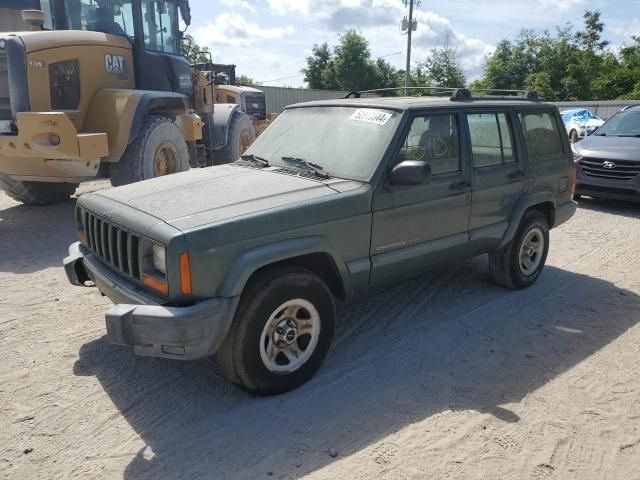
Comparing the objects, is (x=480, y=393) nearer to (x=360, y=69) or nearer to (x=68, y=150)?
(x=68, y=150)

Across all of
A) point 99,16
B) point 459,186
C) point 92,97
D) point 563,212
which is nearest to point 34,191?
point 92,97

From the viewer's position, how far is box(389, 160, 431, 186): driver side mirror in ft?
11.9

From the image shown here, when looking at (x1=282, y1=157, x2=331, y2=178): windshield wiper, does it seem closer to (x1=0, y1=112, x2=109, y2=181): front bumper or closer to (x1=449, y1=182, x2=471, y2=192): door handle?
(x1=449, y1=182, x2=471, y2=192): door handle

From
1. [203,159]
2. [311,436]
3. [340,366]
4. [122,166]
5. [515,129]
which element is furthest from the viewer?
[203,159]

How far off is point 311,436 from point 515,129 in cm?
344

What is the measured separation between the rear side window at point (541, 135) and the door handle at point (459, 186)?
1.08m

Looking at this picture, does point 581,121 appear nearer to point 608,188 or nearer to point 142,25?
point 608,188

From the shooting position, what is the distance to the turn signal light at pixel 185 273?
288cm

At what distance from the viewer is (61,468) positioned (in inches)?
108

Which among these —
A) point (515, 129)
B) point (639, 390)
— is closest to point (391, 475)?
point (639, 390)

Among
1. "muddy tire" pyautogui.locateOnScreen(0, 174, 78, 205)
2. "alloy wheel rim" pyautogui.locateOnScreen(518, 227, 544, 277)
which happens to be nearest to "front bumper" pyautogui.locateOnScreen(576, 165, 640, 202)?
"alloy wheel rim" pyautogui.locateOnScreen(518, 227, 544, 277)

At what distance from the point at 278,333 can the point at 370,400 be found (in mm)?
722

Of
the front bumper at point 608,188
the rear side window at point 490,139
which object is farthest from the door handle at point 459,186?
the front bumper at point 608,188

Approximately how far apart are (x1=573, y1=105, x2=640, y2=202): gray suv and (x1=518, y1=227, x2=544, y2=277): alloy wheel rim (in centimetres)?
451
